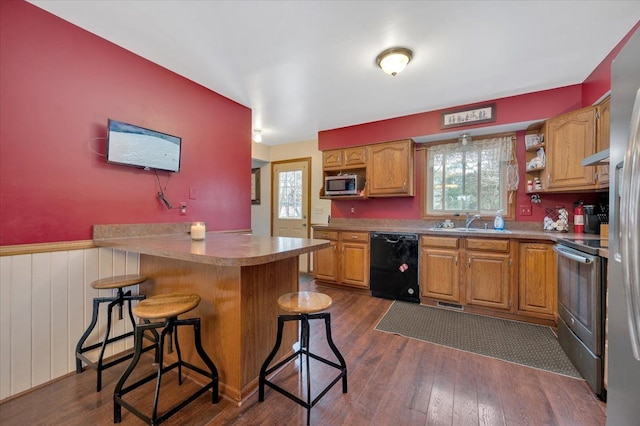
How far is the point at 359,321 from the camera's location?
2689 mm

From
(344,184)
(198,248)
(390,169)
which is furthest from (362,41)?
(344,184)

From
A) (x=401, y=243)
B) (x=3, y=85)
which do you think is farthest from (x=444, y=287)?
(x=3, y=85)

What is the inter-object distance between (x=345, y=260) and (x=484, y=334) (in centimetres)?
180

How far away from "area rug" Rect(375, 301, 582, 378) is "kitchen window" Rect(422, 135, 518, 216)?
1.37 metres

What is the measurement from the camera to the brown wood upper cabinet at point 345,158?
12.6ft

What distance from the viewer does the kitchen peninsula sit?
154 cm

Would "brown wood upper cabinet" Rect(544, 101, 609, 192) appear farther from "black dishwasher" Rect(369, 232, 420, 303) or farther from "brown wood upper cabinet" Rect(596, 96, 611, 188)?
"black dishwasher" Rect(369, 232, 420, 303)

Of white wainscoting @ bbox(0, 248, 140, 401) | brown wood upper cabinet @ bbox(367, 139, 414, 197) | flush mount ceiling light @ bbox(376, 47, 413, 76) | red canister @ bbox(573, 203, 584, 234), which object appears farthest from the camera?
brown wood upper cabinet @ bbox(367, 139, 414, 197)

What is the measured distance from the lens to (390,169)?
360 centimetres

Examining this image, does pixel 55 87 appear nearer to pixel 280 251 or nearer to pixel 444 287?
pixel 280 251

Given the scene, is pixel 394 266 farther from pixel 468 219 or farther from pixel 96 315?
pixel 96 315

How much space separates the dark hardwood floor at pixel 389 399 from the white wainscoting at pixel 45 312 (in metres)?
0.14

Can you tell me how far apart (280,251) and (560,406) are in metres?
1.91

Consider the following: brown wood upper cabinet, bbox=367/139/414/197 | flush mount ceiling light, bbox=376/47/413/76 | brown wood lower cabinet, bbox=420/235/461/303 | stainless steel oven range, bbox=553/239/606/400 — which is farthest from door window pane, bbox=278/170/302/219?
stainless steel oven range, bbox=553/239/606/400
